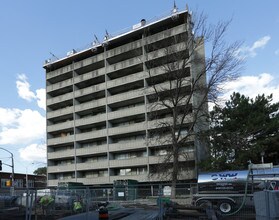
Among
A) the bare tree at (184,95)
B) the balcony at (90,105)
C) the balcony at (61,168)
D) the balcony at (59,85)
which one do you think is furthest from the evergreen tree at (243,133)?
the balcony at (59,85)

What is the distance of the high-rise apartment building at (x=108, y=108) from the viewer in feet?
207

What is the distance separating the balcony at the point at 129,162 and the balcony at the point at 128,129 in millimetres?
4538

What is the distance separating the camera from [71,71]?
79062 mm

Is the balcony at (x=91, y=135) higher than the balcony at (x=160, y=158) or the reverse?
higher

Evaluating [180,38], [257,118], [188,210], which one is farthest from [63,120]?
[188,210]

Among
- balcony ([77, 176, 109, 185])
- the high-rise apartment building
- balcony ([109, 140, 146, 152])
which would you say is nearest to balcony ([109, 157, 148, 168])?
the high-rise apartment building

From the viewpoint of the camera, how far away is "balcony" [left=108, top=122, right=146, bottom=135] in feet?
209

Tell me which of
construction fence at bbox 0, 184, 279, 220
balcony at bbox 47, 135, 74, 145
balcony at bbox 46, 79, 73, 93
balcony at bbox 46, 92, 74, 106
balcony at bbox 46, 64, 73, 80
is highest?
balcony at bbox 46, 64, 73, 80

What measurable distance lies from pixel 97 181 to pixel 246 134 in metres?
32.8

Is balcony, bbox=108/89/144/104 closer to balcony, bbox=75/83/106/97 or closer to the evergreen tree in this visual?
balcony, bbox=75/83/106/97

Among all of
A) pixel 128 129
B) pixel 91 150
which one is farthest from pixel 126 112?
pixel 91 150

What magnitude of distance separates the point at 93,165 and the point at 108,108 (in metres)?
10.1

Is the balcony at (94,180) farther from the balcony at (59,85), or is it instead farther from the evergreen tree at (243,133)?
the evergreen tree at (243,133)

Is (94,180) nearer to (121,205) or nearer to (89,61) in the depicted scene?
(89,61)
